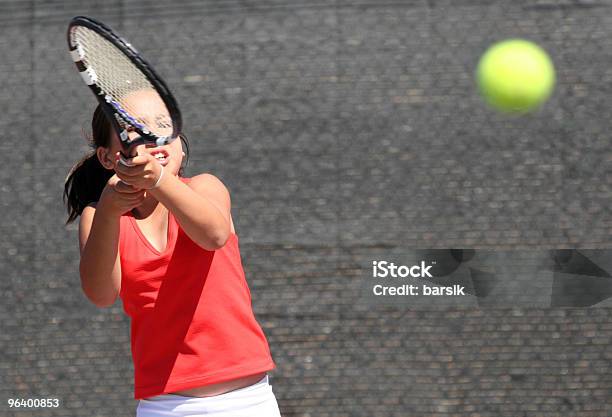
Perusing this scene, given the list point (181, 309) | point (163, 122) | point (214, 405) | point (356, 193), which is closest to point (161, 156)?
point (163, 122)

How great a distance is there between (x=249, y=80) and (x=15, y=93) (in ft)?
4.57

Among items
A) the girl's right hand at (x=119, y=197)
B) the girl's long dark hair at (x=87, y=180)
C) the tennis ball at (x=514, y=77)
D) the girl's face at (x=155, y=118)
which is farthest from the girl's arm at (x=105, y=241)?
the tennis ball at (x=514, y=77)

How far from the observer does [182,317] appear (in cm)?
196

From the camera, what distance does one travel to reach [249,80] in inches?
202

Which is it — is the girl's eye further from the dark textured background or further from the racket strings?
the dark textured background

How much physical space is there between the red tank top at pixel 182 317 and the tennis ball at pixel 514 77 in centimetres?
265

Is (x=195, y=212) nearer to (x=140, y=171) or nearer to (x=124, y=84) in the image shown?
(x=140, y=171)

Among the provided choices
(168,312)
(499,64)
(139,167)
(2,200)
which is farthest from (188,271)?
(2,200)

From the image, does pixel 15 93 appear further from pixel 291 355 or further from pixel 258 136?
pixel 291 355

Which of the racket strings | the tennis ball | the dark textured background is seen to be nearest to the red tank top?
the racket strings

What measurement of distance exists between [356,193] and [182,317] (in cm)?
312

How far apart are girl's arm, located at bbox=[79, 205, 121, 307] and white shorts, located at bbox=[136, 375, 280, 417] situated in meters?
0.25

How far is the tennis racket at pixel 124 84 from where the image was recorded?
1.88 meters

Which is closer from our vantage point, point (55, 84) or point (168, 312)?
point (168, 312)
